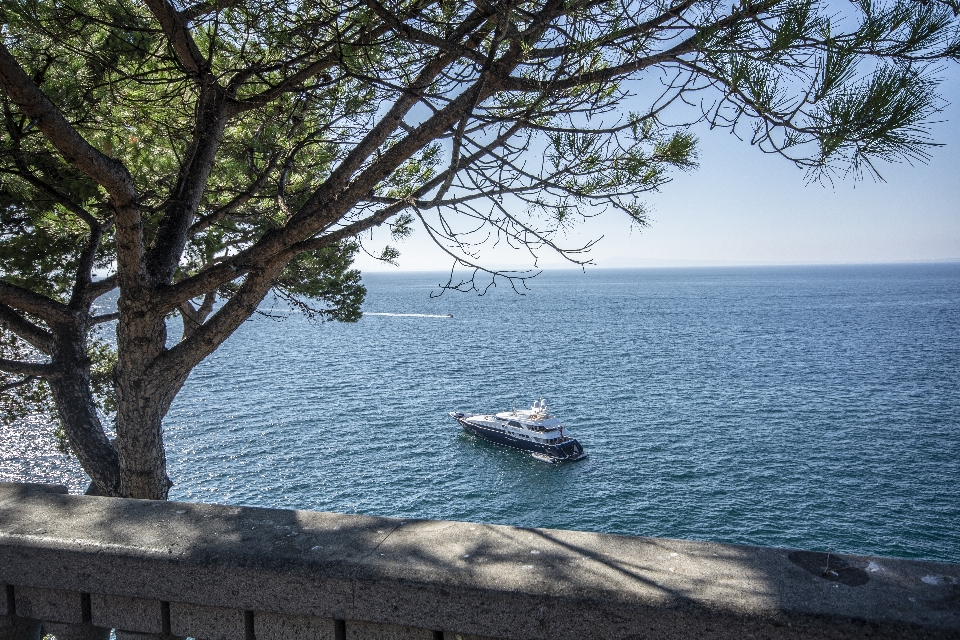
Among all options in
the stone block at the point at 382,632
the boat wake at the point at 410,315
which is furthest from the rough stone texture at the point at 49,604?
the boat wake at the point at 410,315

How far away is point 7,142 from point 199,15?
165cm

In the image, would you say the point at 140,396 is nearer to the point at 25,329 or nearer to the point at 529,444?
the point at 25,329

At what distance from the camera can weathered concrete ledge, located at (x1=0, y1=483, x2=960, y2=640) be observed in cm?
151

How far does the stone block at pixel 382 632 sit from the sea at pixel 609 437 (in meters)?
21.7

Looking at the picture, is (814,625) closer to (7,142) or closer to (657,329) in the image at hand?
(7,142)

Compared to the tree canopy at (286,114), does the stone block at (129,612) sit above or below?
below

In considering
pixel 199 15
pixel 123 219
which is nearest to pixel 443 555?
pixel 123 219

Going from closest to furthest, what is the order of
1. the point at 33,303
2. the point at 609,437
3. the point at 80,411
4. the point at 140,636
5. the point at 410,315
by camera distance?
the point at 140,636, the point at 33,303, the point at 80,411, the point at 609,437, the point at 410,315

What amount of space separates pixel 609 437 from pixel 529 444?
4.00 meters

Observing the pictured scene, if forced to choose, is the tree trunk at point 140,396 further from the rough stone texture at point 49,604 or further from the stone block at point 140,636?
the stone block at point 140,636

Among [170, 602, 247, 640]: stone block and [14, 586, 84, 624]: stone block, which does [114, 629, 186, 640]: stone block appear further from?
[14, 586, 84, 624]: stone block

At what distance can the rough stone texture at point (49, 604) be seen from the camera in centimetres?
189

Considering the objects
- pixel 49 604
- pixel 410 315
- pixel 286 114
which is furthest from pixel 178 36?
pixel 410 315

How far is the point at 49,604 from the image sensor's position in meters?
1.91
